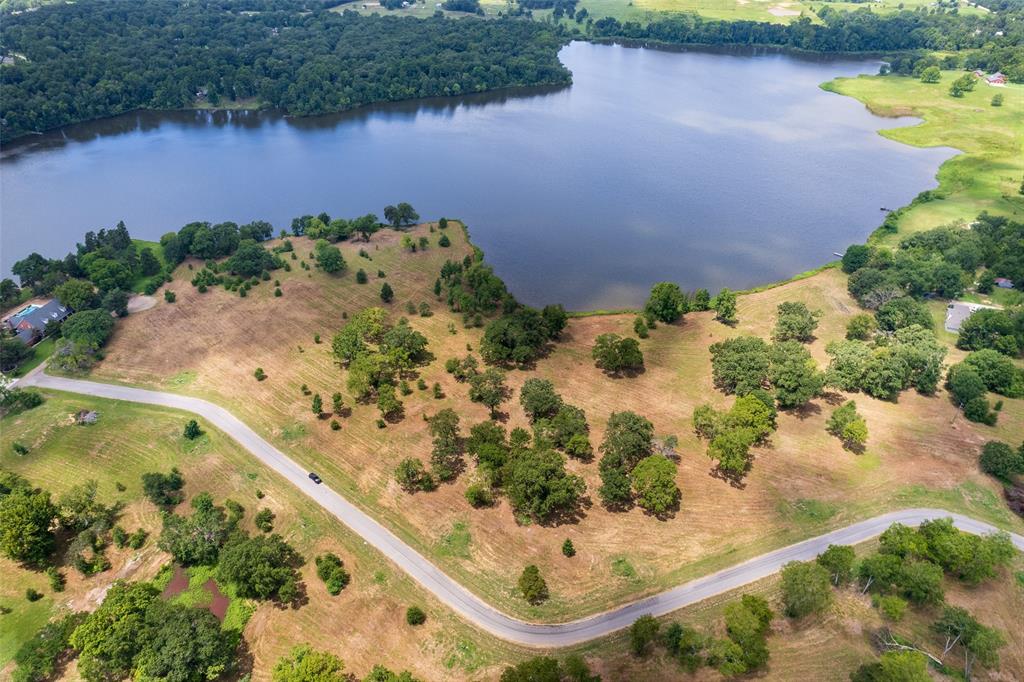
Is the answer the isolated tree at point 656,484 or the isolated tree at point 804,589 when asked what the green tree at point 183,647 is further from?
the isolated tree at point 804,589

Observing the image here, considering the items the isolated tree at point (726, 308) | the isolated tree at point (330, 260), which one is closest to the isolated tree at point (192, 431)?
the isolated tree at point (330, 260)

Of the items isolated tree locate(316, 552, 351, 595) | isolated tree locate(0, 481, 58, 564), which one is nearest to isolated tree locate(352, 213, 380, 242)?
isolated tree locate(0, 481, 58, 564)

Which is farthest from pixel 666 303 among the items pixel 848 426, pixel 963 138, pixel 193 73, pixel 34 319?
pixel 193 73

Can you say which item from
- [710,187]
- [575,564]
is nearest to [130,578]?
[575,564]

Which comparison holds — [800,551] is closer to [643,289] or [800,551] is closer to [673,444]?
[673,444]

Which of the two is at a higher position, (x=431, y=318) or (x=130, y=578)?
(x=431, y=318)

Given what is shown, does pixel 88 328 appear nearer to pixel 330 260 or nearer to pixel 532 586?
pixel 330 260
